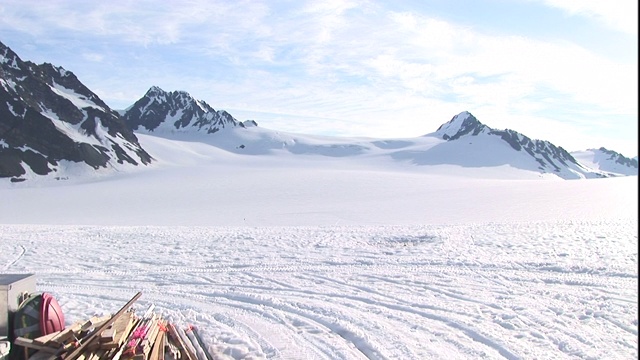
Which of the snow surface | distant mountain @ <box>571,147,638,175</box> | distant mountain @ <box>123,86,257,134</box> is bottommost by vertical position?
the snow surface

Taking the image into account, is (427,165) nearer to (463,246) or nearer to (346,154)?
(346,154)

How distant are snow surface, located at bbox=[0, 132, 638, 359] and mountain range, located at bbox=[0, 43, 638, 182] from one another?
113ft

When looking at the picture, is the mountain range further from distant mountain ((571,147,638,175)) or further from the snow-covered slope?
distant mountain ((571,147,638,175))

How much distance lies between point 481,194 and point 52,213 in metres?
28.5

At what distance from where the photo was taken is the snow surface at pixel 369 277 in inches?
290

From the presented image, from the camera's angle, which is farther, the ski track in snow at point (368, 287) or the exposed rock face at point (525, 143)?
the exposed rock face at point (525, 143)

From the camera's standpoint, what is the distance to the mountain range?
58969mm

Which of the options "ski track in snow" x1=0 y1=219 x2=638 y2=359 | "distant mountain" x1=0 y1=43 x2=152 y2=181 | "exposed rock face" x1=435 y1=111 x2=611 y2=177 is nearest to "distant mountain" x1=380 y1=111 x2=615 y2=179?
"exposed rock face" x1=435 y1=111 x2=611 y2=177

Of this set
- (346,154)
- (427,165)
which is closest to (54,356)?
(427,165)

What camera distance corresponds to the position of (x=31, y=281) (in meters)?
6.96

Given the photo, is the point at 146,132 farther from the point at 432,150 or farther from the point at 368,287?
the point at 368,287

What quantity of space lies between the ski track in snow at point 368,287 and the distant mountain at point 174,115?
11177 centimetres

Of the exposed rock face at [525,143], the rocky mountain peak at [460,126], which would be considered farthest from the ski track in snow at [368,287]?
the rocky mountain peak at [460,126]

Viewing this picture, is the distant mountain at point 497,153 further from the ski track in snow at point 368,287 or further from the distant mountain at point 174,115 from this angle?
the ski track in snow at point 368,287
